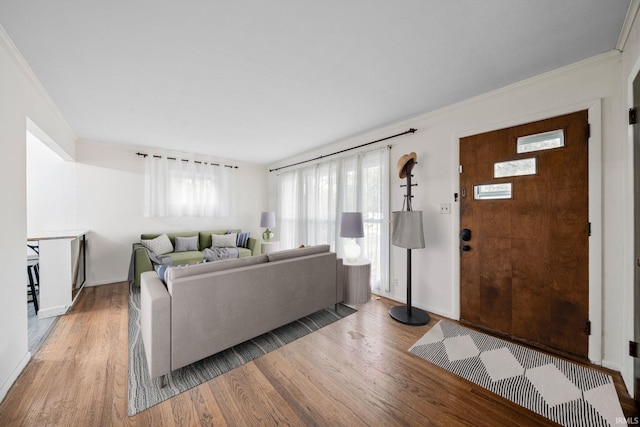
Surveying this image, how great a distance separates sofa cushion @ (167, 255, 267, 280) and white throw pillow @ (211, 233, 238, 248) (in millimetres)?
2833

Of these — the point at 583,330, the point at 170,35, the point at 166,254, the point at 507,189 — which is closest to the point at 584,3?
the point at 507,189

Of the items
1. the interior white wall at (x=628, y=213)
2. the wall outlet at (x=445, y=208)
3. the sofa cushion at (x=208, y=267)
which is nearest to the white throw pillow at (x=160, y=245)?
the sofa cushion at (x=208, y=267)

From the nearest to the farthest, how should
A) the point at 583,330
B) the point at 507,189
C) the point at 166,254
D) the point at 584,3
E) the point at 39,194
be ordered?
the point at 584,3, the point at 583,330, the point at 507,189, the point at 39,194, the point at 166,254

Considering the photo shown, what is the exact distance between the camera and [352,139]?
12.2 feet

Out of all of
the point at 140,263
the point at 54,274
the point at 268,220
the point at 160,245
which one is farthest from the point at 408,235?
the point at 54,274

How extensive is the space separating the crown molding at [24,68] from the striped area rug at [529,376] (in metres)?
3.81

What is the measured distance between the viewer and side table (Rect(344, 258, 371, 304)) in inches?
117

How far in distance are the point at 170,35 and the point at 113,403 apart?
2.43m

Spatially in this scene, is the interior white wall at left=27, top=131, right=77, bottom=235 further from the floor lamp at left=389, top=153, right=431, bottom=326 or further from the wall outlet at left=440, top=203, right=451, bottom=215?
the wall outlet at left=440, top=203, right=451, bottom=215

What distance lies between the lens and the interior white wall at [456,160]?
5.77ft

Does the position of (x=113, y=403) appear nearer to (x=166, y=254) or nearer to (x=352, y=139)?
(x=166, y=254)

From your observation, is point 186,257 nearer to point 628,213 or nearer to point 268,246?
point 268,246

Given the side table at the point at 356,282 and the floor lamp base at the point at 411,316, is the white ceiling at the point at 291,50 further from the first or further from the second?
the floor lamp base at the point at 411,316

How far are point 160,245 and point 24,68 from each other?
2798mm
